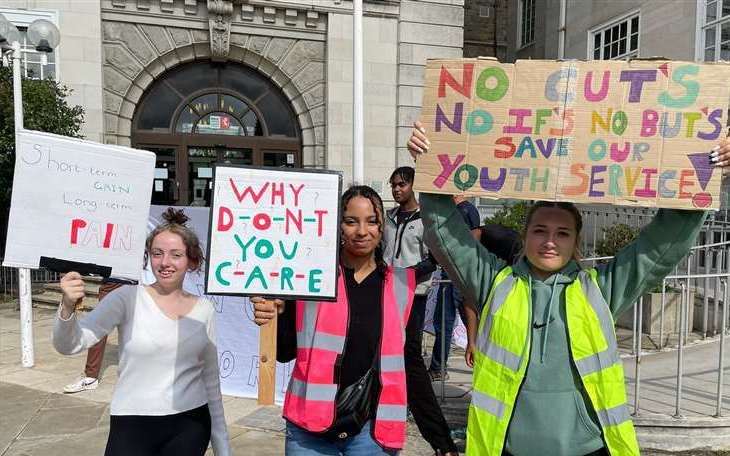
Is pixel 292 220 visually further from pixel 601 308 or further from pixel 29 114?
pixel 29 114

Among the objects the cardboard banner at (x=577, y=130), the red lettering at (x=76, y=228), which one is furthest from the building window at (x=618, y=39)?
the red lettering at (x=76, y=228)

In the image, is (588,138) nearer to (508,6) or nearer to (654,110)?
(654,110)

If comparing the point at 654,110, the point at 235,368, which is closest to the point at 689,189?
the point at 654,110

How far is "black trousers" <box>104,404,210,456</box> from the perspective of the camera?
2.44m

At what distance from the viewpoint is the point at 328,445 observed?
2350 millimetres

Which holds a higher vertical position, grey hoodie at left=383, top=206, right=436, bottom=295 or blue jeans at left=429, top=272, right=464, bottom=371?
grey hoodie at left=383, top=206, right=436, bottom=295

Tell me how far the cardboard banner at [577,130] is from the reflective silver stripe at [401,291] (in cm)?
44

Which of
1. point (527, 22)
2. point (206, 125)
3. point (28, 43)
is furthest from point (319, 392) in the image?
point (527, 22)

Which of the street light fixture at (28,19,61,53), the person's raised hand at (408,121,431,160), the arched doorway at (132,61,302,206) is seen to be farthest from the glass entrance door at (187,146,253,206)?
the person's raised hand at (408,121,431,160)

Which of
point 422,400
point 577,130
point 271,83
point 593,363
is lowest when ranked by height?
point 422,400

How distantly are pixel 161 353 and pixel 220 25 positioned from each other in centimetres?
1080

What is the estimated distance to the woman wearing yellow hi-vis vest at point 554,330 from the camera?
2.04 metres

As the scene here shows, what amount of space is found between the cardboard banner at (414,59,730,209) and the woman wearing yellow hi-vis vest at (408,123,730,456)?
93 mm

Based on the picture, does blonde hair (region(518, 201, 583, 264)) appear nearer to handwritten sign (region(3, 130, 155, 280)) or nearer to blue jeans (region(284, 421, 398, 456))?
blue jeans (region(284, 421, 398, 456))
